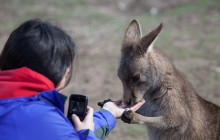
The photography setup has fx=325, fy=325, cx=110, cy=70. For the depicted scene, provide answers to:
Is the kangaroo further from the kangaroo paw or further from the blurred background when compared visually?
the blurred background

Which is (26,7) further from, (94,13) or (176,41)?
(176,41)

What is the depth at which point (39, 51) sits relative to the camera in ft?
5.49

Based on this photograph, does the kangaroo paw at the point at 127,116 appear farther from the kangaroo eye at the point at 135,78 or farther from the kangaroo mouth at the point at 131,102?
the kangaroo eye at the point at 135,78

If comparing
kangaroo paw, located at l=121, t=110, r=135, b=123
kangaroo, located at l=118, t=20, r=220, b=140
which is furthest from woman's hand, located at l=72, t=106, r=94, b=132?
kangaroo, located at l=118, t=20, r=220, b=140

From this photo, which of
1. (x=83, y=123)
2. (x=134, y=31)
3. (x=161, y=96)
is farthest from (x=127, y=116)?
(x=134, y=31)

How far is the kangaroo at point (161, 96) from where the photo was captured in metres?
3.06

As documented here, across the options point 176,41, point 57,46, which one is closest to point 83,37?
point 176,41

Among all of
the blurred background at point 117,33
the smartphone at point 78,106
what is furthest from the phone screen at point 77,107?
the blurred background at point 117,33

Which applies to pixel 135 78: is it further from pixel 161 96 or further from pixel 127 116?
pixel 127 116

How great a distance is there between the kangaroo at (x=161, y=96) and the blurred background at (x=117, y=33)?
1.06 metres

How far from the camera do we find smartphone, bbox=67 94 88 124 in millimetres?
1950

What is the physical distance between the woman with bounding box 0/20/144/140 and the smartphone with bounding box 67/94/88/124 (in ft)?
0.13

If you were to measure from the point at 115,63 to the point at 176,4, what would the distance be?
17.0ft

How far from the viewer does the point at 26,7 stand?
1109 cm
